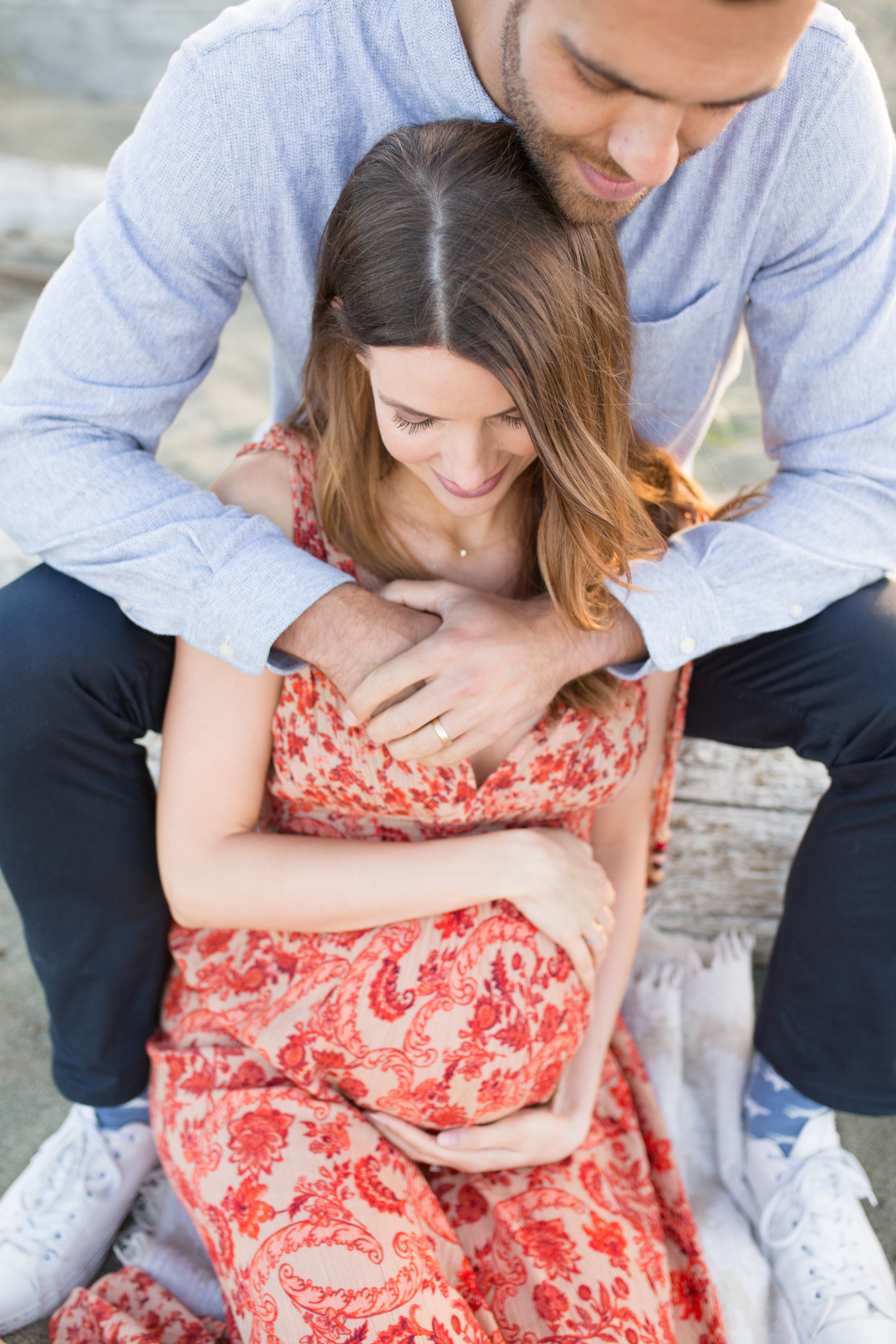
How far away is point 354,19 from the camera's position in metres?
1.52

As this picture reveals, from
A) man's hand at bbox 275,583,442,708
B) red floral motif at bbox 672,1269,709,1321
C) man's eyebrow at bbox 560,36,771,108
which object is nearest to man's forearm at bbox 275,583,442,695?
man's hand at bbox 275,583,442,708

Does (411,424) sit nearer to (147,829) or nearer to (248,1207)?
(147,829)

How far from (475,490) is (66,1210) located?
134 cm

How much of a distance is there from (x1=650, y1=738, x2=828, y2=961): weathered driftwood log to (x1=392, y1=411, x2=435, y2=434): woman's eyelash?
1.07 metres

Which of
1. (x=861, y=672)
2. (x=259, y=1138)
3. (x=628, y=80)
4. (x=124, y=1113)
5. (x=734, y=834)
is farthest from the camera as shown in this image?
(x=734, y=834)

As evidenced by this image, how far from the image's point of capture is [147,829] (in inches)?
65.6

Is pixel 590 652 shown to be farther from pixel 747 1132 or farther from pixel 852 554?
pixel 747 1132

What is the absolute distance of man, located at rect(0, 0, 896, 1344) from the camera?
1495 millimetres

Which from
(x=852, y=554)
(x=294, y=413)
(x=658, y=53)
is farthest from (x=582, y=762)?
(x=658, y=53)

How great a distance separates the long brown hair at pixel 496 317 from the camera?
4.10 ft

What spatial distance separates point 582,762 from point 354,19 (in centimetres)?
114

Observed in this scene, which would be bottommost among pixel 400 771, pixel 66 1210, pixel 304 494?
pixel 66 1210

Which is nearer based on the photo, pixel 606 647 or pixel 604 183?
pixel 604 183


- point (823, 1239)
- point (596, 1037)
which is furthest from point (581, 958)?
point (823, 1239)
